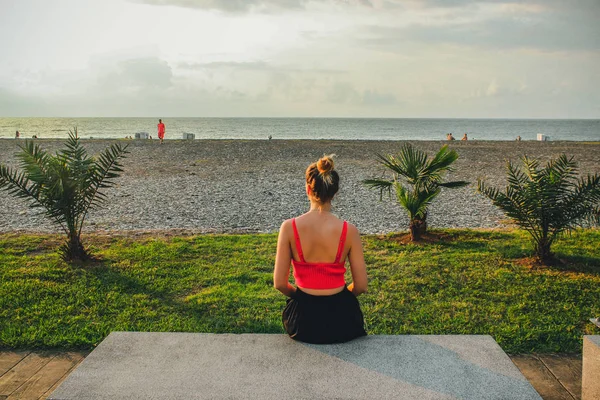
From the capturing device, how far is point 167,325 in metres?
5.46

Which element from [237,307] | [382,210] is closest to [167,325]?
[237,307]

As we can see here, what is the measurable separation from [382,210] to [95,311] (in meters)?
7.93

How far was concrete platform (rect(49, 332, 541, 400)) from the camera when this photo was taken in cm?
301

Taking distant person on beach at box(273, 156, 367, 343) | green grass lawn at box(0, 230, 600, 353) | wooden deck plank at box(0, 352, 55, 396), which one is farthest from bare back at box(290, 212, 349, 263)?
wooden deck plank at box(0, 352, 55, 396)

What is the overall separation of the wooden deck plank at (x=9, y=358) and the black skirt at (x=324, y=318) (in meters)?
2.55

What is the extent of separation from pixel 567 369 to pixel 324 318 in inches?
93.5

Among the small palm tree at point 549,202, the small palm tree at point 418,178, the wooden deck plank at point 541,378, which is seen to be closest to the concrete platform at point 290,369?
the wooden deck plank at point 541,378

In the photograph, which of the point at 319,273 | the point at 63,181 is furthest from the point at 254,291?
the point at 63,181

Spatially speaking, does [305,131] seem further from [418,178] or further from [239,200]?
[418,178]

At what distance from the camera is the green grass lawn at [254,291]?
5.39 m

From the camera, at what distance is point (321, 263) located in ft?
12.2

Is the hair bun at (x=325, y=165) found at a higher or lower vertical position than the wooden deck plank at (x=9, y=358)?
higher

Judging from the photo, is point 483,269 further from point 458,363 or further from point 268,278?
point 458,363

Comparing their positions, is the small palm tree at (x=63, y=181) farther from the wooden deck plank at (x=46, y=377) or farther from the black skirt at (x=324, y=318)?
the black skirt at (x=324, y=318)
